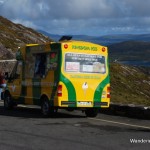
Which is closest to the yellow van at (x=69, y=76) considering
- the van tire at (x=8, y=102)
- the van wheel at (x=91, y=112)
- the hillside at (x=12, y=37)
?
the van wheel at (x=91, y=112)

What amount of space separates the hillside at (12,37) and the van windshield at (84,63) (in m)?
23.2

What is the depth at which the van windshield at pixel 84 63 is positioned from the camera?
656 inches

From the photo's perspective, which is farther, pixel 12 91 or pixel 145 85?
pixel 145 85

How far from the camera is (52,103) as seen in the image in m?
16.7

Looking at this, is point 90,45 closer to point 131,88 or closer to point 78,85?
point 78,85

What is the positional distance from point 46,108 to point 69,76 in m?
1.39

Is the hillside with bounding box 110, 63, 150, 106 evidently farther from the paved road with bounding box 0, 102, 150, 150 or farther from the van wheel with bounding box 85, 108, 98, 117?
the paved road with bounding box 0, 102, 150, 150

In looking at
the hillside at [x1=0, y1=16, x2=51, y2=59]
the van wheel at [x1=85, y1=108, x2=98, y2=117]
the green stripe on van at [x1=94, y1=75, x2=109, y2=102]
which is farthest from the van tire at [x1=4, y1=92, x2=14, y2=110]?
the hillside at [x1=0, y1=16, x2=51, y2=59]

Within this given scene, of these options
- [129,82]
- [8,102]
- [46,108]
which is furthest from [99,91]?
[129,82]

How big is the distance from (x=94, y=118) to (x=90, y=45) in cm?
244

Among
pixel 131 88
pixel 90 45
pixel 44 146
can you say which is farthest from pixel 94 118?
→ pixel 131 88

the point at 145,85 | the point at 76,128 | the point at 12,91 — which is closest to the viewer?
the point at 76,128

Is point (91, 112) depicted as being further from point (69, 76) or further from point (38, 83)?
point (38, 83)

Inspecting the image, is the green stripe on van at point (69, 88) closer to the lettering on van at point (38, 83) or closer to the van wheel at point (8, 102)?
the lettering on van at point (38, 83)
